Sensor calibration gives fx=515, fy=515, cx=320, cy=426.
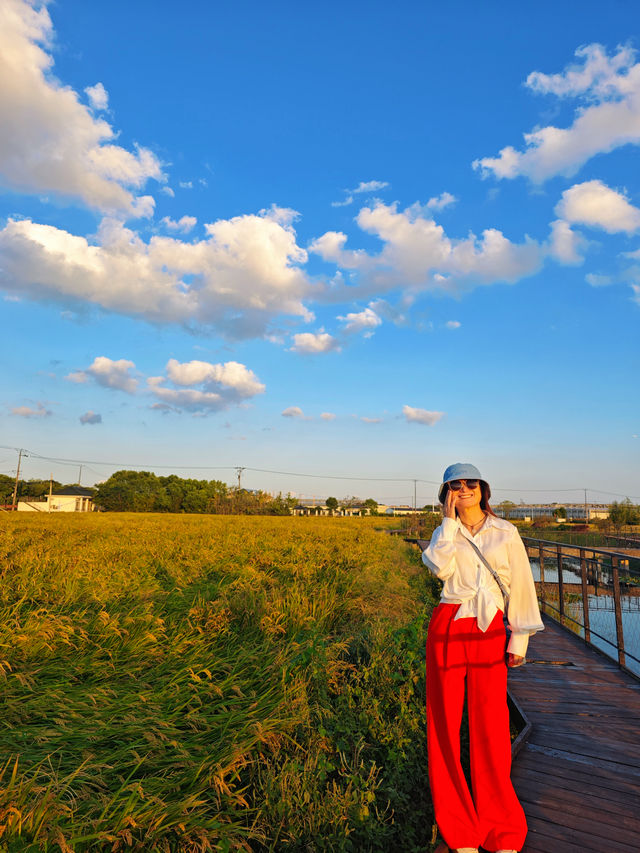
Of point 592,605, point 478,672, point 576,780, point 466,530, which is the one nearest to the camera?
point 478,672

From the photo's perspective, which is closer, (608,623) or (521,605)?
(521,605)

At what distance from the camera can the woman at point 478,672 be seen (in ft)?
8.02

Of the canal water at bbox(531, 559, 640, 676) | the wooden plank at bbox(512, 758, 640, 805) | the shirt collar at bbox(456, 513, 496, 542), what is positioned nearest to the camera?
the shirt collar at bbox(456, 513, 496, 542)

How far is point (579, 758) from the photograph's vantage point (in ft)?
11.9

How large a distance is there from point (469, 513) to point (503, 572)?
1.06ft

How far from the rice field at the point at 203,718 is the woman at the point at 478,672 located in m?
0.57

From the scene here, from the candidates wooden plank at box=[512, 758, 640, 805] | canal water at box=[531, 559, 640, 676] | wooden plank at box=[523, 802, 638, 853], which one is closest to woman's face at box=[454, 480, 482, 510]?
wooden plank at box=[523, 802, 638, 853]

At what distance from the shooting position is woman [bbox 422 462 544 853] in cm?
244

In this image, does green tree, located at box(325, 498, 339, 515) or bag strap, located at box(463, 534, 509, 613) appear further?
green tree, located at box(325, 498, 339, 515)

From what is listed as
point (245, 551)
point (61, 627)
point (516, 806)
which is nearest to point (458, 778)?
point (516, 806)

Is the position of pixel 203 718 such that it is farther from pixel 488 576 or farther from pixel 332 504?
pixel 332 504

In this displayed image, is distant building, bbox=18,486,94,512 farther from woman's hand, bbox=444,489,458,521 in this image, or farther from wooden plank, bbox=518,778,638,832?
woman's hand, bbox=444,489,458,521

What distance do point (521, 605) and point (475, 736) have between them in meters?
0.67

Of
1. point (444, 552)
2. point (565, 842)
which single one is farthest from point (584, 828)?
point (444, 552)
